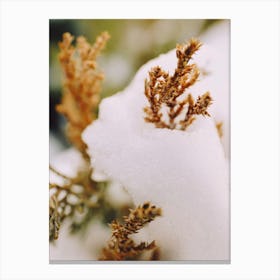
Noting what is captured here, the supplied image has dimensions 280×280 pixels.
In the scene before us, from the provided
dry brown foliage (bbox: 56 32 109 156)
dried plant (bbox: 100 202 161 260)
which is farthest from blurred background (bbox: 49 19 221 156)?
dried plant (bbox: 100 202 161 260)

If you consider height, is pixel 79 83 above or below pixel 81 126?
above

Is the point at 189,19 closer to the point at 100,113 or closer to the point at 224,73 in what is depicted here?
the point at 224,73

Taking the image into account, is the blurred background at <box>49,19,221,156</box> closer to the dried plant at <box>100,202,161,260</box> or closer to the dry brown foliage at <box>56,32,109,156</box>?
the dry brown foliage at <box>56,32,109,156</box>

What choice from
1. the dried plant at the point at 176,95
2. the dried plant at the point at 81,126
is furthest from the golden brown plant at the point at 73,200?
the dried plant at the point at 176,95

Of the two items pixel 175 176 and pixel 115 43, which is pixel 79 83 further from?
pixel 175 176

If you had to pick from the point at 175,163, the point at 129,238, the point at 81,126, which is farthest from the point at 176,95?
the point at 129,238

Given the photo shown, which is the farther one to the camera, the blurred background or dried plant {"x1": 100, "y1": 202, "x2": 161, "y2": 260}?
the blurred background
